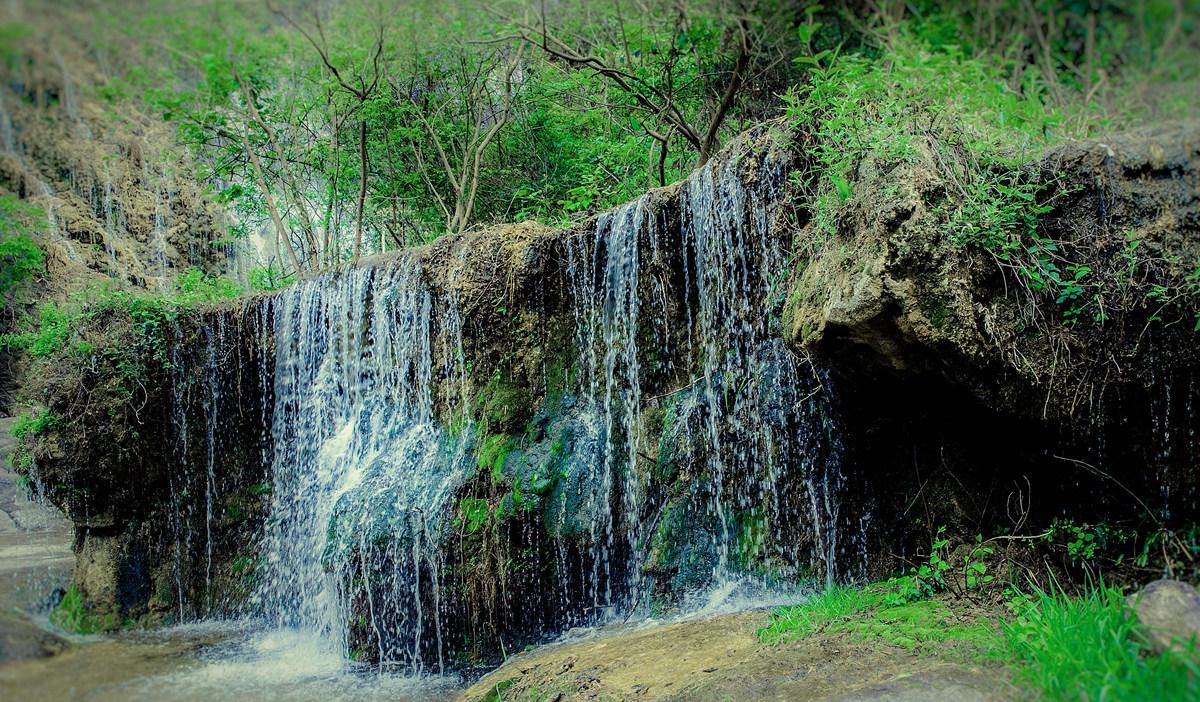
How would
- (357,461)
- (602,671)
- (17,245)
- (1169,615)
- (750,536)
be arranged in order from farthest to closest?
1. (17,245)
2. (357,461)
3. (750,536)
4. (602,671)
5. (1169,615)

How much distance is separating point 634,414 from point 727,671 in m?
2.87

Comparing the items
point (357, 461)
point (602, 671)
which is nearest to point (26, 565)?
point (357, 461)

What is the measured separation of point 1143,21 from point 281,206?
13.6 metres

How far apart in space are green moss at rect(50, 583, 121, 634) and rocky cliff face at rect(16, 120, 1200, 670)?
0.15 meters

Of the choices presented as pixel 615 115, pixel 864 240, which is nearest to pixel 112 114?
pixel 615 115

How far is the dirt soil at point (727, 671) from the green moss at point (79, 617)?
524 cm

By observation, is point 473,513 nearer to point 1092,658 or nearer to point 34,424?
point 1092,658

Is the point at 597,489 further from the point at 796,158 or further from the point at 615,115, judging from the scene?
the point at 615,115

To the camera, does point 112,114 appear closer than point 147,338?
No

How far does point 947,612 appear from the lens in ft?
13.5

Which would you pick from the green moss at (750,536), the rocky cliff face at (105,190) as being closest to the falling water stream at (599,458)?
the green moss at (750,536)

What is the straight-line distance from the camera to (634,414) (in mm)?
6480

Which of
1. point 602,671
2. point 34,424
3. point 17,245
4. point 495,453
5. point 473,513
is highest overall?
point 17,245

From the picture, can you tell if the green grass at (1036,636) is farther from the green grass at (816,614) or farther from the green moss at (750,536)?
the green moss at (750,536)
